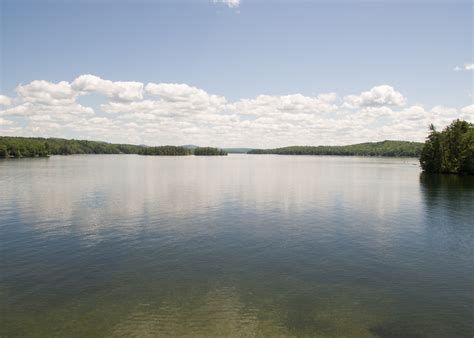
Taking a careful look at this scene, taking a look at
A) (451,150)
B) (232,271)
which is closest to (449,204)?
(232,271)

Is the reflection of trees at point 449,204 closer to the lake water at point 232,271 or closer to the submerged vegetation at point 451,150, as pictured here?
the lake water at point 232,271

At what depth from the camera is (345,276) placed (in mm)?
24406

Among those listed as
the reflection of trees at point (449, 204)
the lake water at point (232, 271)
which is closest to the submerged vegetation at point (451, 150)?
the reflection of trees at point (449, 204)

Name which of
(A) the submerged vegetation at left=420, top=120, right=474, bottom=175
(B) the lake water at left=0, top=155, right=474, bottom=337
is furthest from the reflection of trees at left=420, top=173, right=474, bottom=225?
(A) the submerged vegetation at left=420, top=120, right=474, bottom=175

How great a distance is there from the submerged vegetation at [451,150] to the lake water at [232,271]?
76.2m

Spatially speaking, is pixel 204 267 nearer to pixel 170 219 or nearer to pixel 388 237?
pixel 170 219

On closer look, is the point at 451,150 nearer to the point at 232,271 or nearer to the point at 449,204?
the point at 449,204

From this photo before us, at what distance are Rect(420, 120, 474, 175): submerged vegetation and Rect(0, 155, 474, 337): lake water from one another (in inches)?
3000

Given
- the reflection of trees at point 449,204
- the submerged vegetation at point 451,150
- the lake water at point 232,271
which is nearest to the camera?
the lake water at point 232,271

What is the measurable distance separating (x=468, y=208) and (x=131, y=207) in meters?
51.4

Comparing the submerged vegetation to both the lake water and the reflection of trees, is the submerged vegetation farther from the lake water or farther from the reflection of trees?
the lake water

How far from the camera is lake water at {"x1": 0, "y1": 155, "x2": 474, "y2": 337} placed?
1783cm

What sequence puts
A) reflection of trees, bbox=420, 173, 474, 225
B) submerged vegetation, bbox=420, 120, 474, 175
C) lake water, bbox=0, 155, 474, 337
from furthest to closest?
submerged vegetation, bbox=420, 120, 474, 175 < reflection of trees, bbox=420, 173, 474, 225 < lake water, bbox=0, 155, 474, 337

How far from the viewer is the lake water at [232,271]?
17.8 m
